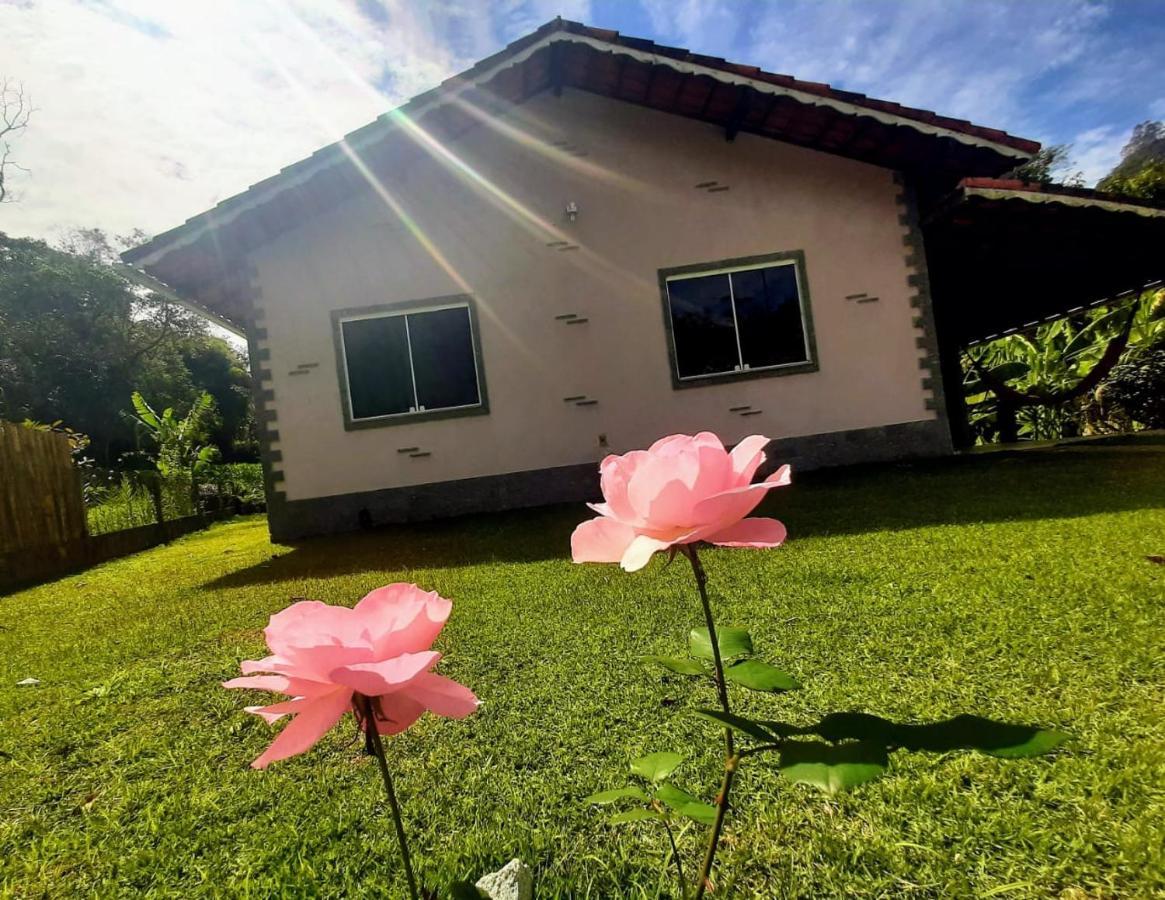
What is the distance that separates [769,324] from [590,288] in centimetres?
244

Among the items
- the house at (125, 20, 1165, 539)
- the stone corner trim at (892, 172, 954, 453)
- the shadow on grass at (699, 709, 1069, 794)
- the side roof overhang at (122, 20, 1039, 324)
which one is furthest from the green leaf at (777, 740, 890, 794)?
the stone corner trim at (892, 172, 954, 453)

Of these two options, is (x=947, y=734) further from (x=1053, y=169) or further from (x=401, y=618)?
(x=1053, y=169)

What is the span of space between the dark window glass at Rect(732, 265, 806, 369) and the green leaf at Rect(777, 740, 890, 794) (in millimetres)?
7948

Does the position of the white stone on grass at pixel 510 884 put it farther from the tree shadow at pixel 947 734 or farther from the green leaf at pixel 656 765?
the tree shadow at pixel 947 734

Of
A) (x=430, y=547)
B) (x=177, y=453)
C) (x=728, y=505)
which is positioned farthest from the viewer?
(x=177, y=453)

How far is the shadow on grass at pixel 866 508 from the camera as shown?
479 cm

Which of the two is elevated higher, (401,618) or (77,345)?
(77,345)

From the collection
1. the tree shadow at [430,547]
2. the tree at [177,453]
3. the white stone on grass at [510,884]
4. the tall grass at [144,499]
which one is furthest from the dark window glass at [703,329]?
the tree at [177,453]

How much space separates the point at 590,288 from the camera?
813cm

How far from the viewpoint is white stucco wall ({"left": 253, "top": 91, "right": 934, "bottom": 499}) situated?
807 cm

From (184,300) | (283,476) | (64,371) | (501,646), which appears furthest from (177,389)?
(501,646)

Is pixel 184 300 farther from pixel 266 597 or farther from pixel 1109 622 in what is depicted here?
pixel 1109 622

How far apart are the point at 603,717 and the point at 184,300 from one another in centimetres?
941

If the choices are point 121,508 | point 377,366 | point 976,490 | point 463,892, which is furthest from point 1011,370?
point 121,508
